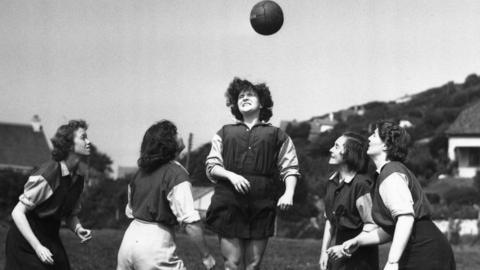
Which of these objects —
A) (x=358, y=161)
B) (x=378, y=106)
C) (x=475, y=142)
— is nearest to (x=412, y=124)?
(x=475, y=142)

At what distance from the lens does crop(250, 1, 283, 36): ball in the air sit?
9883 millimetres

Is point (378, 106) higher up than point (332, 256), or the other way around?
point (332, 256)

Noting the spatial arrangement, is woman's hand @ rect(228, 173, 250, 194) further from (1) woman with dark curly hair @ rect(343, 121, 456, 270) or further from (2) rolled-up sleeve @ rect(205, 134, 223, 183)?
(1) woman with dark curly hair @ rect(343, 121, 456, 270)

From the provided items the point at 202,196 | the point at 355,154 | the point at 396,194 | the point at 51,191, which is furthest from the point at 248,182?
the point at 202,196

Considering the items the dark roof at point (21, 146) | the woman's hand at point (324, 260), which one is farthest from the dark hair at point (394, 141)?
the dark roof at point (21, 146)

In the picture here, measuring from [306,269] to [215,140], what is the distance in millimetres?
7566

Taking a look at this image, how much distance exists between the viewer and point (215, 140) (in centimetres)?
799

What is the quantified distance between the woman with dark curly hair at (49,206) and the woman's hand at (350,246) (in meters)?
2.31

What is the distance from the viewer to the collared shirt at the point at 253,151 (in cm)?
783

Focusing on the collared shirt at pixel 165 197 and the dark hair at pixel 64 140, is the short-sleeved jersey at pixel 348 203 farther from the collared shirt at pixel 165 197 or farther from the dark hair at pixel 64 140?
the dark hair at pixel 64 140

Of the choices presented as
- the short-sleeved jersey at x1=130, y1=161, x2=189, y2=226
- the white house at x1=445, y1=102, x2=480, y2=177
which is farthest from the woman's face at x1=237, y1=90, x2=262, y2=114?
the white house at x1=445, y1=102, x2=480, y2=177

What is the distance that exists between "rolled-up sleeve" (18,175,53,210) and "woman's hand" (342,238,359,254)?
2537 millimetres

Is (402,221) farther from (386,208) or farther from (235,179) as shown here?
(235,179)

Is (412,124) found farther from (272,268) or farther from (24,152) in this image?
(272,268)
